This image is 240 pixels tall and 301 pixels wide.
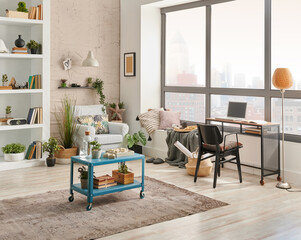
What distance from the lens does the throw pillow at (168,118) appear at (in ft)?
23.7

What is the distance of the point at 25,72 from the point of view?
6832 mm

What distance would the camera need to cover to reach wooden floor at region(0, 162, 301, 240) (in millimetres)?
3631

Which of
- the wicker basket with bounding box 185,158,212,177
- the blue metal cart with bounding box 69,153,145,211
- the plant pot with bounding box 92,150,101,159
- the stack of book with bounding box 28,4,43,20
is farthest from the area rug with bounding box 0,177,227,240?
the stack of book with bounding box 28,4,43,20

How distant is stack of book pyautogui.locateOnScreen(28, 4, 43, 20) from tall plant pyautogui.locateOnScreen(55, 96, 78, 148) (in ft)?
4.70

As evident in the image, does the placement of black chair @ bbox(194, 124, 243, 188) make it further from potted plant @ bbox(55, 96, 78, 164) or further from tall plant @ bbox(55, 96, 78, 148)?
tall plant @ bbox(55, 96, 78, 148)

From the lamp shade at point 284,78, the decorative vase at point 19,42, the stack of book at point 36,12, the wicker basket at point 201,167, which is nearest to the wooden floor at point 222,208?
the wicker basket at point 201,167

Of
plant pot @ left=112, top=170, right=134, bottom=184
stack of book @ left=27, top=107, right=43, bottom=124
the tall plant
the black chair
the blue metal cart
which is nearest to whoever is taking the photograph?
the blue metal cart

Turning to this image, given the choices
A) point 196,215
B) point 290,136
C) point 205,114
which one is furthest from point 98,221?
point 205,114

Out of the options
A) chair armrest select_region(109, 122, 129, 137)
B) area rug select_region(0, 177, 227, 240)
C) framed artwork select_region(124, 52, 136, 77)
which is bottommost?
area rug select_region(0, 177, 227, 240)

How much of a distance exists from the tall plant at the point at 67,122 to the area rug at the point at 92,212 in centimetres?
194

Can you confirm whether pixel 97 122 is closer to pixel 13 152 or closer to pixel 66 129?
pixel 66 129

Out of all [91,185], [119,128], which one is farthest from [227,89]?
[91,185]

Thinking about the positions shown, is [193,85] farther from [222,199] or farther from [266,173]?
[222,199]

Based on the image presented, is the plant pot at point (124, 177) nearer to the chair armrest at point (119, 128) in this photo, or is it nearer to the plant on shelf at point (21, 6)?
the chair armrest at point (119, 128)
